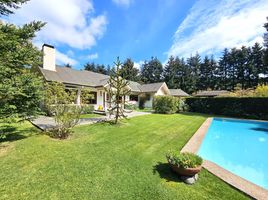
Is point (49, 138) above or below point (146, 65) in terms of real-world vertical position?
below

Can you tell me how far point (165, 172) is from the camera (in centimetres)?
550

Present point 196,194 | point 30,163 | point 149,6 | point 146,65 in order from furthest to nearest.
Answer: point 146,65 < point 149,6 < point 30,163 < point 196,194

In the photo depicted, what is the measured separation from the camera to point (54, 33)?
1875cm

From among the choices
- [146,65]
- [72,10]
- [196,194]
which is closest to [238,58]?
[146,65]

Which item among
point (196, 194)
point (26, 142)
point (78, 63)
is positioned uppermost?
point (78, 63)

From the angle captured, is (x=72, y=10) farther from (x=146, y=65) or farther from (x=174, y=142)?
(x=146, y=65)

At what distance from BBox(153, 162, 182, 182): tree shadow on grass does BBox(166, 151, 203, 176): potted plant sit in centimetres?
21

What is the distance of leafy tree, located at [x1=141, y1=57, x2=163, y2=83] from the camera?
206 ft

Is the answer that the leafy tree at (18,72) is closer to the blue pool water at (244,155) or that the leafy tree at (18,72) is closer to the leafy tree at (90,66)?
the blue pool water at (244,155)

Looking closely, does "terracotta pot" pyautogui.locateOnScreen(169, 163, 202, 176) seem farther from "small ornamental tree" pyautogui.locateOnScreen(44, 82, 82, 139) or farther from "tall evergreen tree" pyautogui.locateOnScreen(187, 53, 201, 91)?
"tall evergreen tree" pyautogui.locateOnScreen(187, 53, 201, 91)

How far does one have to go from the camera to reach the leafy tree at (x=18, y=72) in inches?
254

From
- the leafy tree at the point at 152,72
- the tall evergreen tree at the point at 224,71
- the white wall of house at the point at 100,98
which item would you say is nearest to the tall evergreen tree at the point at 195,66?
the tall evergreen tree at the point at 224,71

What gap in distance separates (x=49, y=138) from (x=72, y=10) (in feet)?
33.7

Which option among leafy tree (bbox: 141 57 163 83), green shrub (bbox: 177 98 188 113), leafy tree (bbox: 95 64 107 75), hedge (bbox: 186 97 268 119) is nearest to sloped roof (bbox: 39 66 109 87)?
green shrub (bbox: 177 98 188 113)
